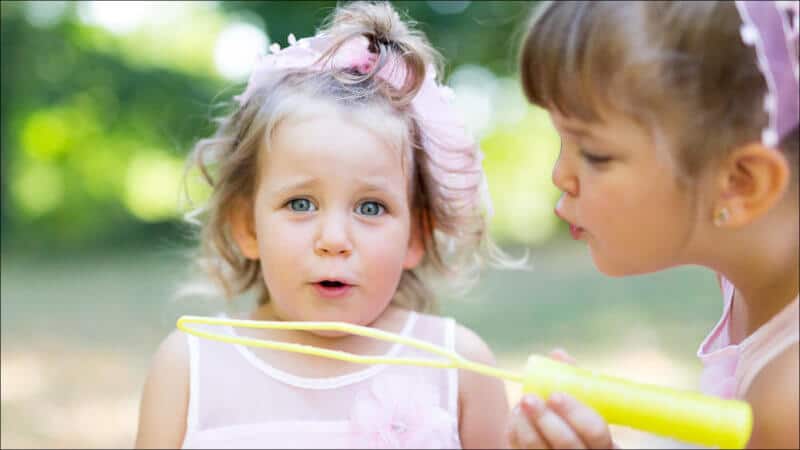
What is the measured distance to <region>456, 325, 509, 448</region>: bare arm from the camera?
1943 millimetres

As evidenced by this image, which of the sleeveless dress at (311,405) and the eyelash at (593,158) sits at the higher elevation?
the eyelash at (593,158)

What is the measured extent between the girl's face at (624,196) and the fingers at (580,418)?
27cm

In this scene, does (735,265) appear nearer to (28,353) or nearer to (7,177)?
(28,353)

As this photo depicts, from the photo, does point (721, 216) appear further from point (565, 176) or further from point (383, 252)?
point (383, 252)

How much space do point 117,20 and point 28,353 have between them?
295 centimetres

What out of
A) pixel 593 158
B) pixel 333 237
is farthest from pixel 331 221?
pixel 593 158

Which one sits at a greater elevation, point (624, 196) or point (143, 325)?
Answer: point (143, 325)

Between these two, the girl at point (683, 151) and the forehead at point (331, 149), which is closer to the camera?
the girl at point (683, 151)

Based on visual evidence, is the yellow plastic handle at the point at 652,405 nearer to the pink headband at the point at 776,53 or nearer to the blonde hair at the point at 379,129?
the pink headband at the point at 776,53

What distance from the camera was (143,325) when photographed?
4418mm

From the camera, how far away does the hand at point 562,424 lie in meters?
1.20

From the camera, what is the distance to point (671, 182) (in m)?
1.28

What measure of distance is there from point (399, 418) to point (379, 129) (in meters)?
0.53

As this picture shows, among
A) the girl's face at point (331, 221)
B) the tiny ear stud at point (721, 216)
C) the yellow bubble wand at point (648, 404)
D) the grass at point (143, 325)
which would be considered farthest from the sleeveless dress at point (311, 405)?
the grass at point (143, 325)
